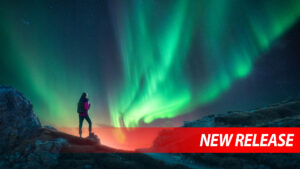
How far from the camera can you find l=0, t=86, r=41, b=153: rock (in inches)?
676

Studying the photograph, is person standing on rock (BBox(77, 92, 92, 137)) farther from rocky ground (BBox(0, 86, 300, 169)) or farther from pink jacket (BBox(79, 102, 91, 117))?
rocky ground (BBox(0, 86, 300, 169))

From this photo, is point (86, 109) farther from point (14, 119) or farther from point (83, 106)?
point (14, 119)

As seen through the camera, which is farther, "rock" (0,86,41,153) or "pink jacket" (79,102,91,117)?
"pink jacket" (79,102,91,117)

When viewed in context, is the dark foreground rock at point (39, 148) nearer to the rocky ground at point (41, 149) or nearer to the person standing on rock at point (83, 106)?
the rocky ground at point (41, 149)

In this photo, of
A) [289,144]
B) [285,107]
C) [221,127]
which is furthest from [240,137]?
[285,107]

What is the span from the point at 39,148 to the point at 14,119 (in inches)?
152

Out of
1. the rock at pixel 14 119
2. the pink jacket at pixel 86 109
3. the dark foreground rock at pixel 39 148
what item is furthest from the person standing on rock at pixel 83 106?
the rock at pixel 14 119

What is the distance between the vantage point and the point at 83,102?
21141 mm

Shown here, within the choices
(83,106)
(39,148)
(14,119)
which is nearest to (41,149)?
(39,148)

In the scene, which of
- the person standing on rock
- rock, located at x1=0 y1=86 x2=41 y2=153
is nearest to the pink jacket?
the person standing on rock

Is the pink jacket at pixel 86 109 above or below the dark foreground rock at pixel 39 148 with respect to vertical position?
above

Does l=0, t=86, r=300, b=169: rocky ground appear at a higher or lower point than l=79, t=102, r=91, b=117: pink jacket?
lower

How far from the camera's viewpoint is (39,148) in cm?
1644

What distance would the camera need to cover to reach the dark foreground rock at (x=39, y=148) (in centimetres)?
1580
